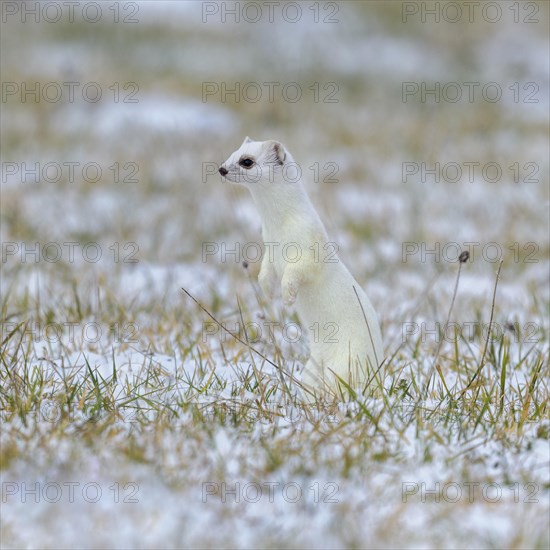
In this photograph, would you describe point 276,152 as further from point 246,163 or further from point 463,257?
point 463,257

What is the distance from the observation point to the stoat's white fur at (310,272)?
293 centimetres

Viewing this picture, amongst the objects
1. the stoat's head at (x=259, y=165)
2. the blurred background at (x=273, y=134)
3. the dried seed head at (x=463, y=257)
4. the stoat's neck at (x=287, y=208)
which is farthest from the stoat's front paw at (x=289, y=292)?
the blurred background at (x=273, y=134)

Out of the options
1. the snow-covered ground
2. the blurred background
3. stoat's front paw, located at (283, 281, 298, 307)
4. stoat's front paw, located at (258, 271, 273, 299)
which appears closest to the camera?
the snow-covered ground

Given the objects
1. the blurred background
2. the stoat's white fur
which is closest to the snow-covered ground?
the blurred background

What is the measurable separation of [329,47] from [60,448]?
13115 millimetres

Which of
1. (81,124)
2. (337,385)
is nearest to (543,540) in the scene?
(337,385)

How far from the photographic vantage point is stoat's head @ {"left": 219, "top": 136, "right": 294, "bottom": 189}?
293 cm

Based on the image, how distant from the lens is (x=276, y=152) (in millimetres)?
2941

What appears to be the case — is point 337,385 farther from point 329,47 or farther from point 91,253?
point 329,47

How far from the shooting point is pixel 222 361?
11.6 ft

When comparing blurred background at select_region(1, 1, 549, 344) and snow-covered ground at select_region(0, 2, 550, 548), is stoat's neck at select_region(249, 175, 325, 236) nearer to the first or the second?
snow-covered ground at select_region(0, 2, 550, 548)

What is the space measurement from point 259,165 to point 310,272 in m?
0.40

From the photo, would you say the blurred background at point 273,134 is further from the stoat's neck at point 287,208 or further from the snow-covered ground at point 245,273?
the stoat's neck at point 287,208

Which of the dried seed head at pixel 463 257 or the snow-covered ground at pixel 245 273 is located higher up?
the dried seed head at pixel 463 257
